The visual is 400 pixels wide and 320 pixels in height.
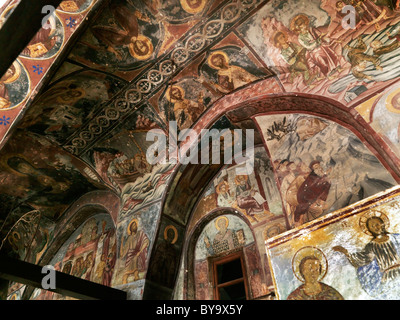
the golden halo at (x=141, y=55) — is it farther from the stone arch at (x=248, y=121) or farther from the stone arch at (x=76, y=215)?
the stone arch at (x=76, y=215)

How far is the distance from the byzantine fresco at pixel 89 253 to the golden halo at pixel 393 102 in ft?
23.1

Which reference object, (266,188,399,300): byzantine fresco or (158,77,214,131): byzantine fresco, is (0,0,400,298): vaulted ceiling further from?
(266,188,399,300): byzantine fresco

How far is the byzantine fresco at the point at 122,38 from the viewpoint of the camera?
5.98 meters

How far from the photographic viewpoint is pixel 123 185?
8.61 m

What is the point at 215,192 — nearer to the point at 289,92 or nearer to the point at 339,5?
the point at 289,92

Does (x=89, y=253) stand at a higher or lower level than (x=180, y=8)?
lower

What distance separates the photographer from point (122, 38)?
634 centimetres

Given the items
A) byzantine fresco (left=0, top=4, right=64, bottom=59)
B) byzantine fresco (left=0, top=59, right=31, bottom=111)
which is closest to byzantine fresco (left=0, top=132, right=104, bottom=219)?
byzantine fresco (left=0, top=59, right=31, bottom=111)

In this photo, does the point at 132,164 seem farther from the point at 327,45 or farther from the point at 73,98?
the point at 327,45

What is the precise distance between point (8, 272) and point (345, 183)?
5697 mm

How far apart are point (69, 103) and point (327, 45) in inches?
220

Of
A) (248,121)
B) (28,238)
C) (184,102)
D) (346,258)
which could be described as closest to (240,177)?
(248,121)

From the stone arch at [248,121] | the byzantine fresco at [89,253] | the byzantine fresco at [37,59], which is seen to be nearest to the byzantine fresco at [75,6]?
the byzantine fresco at [37,59]
